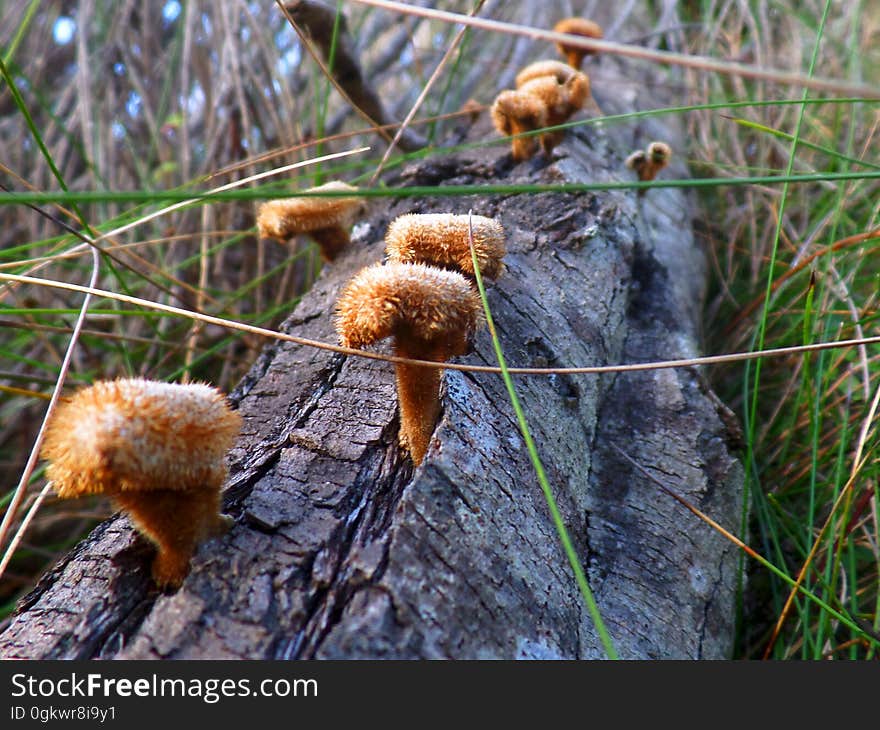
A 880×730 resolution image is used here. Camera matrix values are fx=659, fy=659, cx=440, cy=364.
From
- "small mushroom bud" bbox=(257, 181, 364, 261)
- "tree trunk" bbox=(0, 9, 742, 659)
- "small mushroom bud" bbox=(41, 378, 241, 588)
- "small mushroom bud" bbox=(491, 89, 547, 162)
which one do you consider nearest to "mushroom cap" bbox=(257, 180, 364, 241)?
"small mushroom bud" bbox=(257, 181, 364, 261)

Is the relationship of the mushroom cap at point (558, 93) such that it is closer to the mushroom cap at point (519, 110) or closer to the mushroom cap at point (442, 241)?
the mushroom cap at point (519, 110)

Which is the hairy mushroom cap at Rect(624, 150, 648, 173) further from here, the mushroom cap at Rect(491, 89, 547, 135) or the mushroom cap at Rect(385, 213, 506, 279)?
the mushroom cap at Rect(385, 213, 506, 279)

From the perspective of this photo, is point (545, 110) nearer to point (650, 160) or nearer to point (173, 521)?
point (650, 160)

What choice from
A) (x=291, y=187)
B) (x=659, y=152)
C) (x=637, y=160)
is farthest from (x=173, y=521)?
(x=291, y=187)

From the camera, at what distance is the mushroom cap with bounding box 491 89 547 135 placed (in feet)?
6.28

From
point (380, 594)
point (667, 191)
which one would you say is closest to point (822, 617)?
point (380, 594)

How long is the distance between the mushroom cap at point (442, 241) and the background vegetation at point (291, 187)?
0.79 metres

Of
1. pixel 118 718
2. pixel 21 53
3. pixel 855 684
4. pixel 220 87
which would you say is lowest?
pixel 855 684

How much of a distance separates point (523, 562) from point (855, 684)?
633 millimetres

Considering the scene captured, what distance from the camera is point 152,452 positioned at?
0.87 meters

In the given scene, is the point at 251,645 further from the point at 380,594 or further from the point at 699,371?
the point at 699,371

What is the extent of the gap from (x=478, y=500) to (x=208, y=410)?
18.1 inches

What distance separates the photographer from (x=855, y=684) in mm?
1161

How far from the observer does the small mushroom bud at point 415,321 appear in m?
1.04
